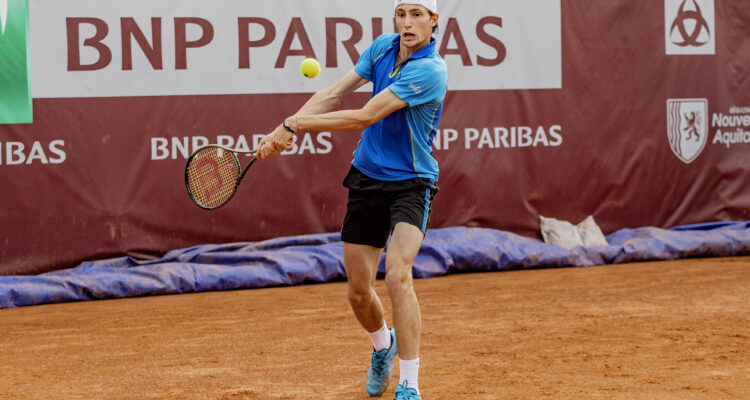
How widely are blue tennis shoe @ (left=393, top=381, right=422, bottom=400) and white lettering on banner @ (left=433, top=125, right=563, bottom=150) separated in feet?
14.2

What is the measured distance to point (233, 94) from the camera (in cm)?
750

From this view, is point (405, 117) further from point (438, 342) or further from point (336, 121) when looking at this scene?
point (438, 342)

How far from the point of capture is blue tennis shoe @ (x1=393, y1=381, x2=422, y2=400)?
149 inches

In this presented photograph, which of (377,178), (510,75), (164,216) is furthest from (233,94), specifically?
(377,178)

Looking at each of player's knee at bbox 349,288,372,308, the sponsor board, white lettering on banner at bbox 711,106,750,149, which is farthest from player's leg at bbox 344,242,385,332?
white lettering on banner at bbox 711,106,750,149

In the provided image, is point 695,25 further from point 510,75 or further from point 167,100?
point 167,100

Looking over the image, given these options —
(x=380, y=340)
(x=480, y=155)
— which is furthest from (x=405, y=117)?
(x=480, y=155)

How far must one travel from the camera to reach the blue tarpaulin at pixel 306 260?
22.3ft

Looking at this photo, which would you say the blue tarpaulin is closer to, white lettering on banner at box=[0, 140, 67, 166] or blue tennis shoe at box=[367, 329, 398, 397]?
white lettering on banner at box=[0, 140, 67, 166]

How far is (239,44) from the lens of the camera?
749 cm

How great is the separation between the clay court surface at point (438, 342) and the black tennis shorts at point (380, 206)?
0.68 m

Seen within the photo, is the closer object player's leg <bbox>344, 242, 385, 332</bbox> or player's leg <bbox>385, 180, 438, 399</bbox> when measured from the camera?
player's leg <bbox>385, 180, 438, 399</bbox>

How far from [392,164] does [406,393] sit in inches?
35.5

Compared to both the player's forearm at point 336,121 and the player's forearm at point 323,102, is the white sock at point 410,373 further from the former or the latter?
the player's forearm at point 323,102
